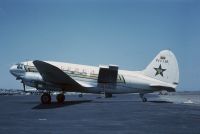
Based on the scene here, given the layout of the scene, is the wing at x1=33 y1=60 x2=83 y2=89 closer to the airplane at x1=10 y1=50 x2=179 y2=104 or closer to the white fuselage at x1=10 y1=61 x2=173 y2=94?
the airplane at x1=10 y1=50 x2=179 y2=104

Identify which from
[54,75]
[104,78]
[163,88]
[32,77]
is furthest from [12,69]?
[163,88]

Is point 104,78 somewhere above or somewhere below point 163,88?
above

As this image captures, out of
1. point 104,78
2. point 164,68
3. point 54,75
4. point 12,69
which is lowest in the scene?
point 104,78

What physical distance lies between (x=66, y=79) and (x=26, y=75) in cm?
474

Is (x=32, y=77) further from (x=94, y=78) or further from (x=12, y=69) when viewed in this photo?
(x=94, y=78)

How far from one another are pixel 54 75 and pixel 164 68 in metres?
13.9

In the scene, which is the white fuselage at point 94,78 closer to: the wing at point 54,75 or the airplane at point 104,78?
the airplane at point 104,78

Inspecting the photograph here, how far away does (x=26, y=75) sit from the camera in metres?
33.5

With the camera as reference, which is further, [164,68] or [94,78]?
[164,68]

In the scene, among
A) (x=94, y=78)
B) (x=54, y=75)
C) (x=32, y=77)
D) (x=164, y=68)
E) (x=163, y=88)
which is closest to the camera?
(x=54, y=75)

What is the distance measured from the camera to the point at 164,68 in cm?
3650

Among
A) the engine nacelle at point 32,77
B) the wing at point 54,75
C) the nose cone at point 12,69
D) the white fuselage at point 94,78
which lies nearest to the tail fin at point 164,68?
the white fuselage at point 94,78

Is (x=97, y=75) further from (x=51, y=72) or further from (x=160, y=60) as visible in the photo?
(x=160, y=60)

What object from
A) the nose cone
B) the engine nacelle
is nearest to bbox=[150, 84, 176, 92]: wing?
the engine nacelle
